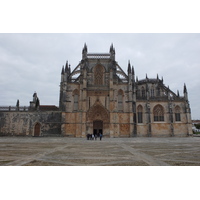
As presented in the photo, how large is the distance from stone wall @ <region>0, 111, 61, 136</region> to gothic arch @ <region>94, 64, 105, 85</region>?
34.5ft

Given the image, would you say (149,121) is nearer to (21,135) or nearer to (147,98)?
(147,98)

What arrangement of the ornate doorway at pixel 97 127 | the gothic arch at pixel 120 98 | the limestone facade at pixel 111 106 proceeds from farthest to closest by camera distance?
the gothic arch at pixel 120 98, the ornate doorway at pixel 97 127, the limestone facade at pixel 111 106

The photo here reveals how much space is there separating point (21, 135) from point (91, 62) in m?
20.9

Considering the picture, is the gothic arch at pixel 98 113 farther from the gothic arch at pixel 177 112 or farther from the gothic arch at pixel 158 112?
the gothic arch at pixel 177 112

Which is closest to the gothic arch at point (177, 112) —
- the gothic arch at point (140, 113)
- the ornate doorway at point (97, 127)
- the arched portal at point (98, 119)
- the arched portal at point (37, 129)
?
the gothic arch at point (140, 113)

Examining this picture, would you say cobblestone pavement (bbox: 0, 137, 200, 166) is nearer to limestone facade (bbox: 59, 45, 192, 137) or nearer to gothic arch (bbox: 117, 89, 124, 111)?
limestone facade (bbox: 59, 45, 192, 137)

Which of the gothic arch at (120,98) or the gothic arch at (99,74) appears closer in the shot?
the gothic arch at (120,98)

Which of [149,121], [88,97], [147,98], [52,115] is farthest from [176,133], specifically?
[52,115]

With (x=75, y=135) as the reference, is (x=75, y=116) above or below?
above

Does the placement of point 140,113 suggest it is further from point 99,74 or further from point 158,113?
point 99,74

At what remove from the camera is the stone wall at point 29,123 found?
30.7m

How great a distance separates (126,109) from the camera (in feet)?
103

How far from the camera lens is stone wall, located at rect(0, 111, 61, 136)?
30672 mm

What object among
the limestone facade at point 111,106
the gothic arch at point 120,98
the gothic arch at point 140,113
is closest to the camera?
the limestone facade at point 111,106
